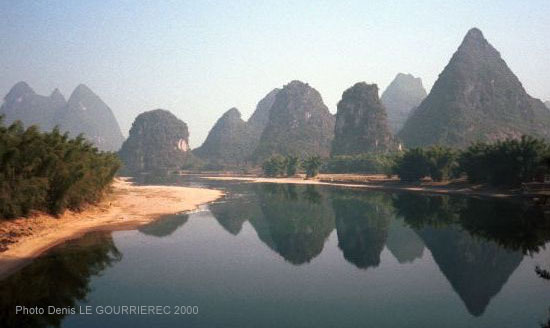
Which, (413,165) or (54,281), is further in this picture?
(413,165)

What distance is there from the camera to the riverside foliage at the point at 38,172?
2327 cm

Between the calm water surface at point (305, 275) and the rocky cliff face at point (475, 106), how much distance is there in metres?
119

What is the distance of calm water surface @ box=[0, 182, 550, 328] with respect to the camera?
14273mm

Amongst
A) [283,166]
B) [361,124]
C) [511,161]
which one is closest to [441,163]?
[511,161]

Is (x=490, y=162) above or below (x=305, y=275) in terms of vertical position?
above

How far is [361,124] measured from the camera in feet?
578

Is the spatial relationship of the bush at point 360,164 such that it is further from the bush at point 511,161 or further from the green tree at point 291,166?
the bush at point 511,161

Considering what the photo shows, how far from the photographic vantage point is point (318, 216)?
4062 centimetres

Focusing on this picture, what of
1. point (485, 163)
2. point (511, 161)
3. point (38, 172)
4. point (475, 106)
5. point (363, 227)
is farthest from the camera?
point (475, 106)

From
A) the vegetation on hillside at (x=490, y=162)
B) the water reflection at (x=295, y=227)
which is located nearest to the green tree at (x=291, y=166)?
the vegetation on hillside at (x=490, y=162)

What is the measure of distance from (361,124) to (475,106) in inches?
1906

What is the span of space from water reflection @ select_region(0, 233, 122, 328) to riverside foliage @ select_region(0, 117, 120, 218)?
14.8 ft

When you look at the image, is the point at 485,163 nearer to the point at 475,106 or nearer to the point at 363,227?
the point at 363,227

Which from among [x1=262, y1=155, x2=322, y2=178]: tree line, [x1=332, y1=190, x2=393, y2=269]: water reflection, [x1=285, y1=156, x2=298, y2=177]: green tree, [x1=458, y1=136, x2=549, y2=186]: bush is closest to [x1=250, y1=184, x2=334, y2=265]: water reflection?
[x1=332, y1=190, x2=393, y2=269]: water reflection
